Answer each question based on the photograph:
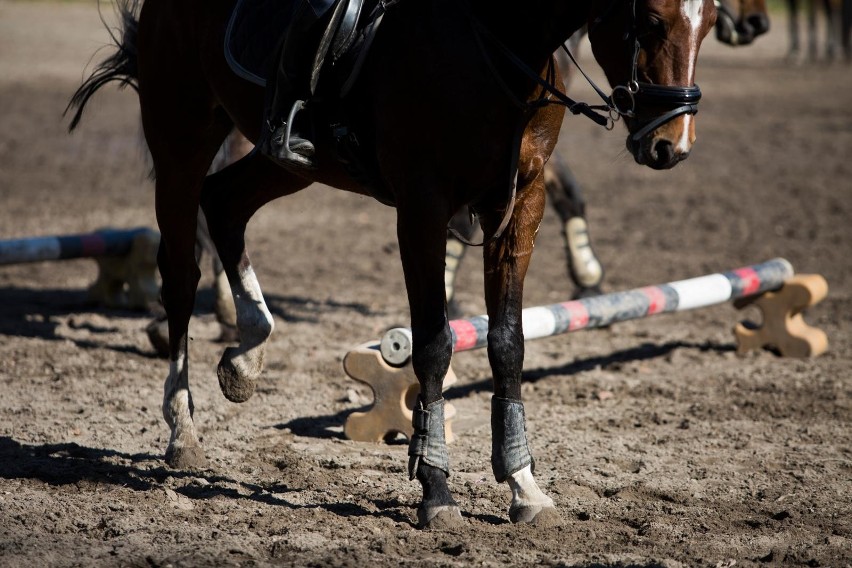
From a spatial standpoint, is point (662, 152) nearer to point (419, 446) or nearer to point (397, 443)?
point (419, 446)

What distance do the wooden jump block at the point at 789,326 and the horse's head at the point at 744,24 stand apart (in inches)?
75.0

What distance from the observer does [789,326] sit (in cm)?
691

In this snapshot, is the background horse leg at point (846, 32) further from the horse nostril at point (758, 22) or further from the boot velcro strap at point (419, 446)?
the boot velcro strap at point (419, 446)

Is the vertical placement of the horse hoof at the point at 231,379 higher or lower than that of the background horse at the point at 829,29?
lower

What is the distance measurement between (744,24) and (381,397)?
437 cm

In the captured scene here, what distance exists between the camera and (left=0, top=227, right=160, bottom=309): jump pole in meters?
7.12

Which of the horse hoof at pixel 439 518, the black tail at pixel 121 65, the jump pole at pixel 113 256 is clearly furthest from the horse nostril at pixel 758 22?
the horse hoof at pixel 439 518

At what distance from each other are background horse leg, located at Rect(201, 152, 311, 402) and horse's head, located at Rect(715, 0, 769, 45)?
3960 mm

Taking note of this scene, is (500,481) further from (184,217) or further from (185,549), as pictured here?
(184,217)

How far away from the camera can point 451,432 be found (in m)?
5.34

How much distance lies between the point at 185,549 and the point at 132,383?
2527 millimetres

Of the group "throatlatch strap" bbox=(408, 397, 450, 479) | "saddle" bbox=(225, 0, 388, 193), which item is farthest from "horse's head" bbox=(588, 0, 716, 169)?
"throatlatch strap" bbox=(408, 397, 450, 479)

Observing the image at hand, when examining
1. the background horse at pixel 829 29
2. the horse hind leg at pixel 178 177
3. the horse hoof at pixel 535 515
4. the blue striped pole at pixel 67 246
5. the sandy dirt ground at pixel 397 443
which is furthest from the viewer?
the background horse at pixel 829 29

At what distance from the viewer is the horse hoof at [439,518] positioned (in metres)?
4.03
